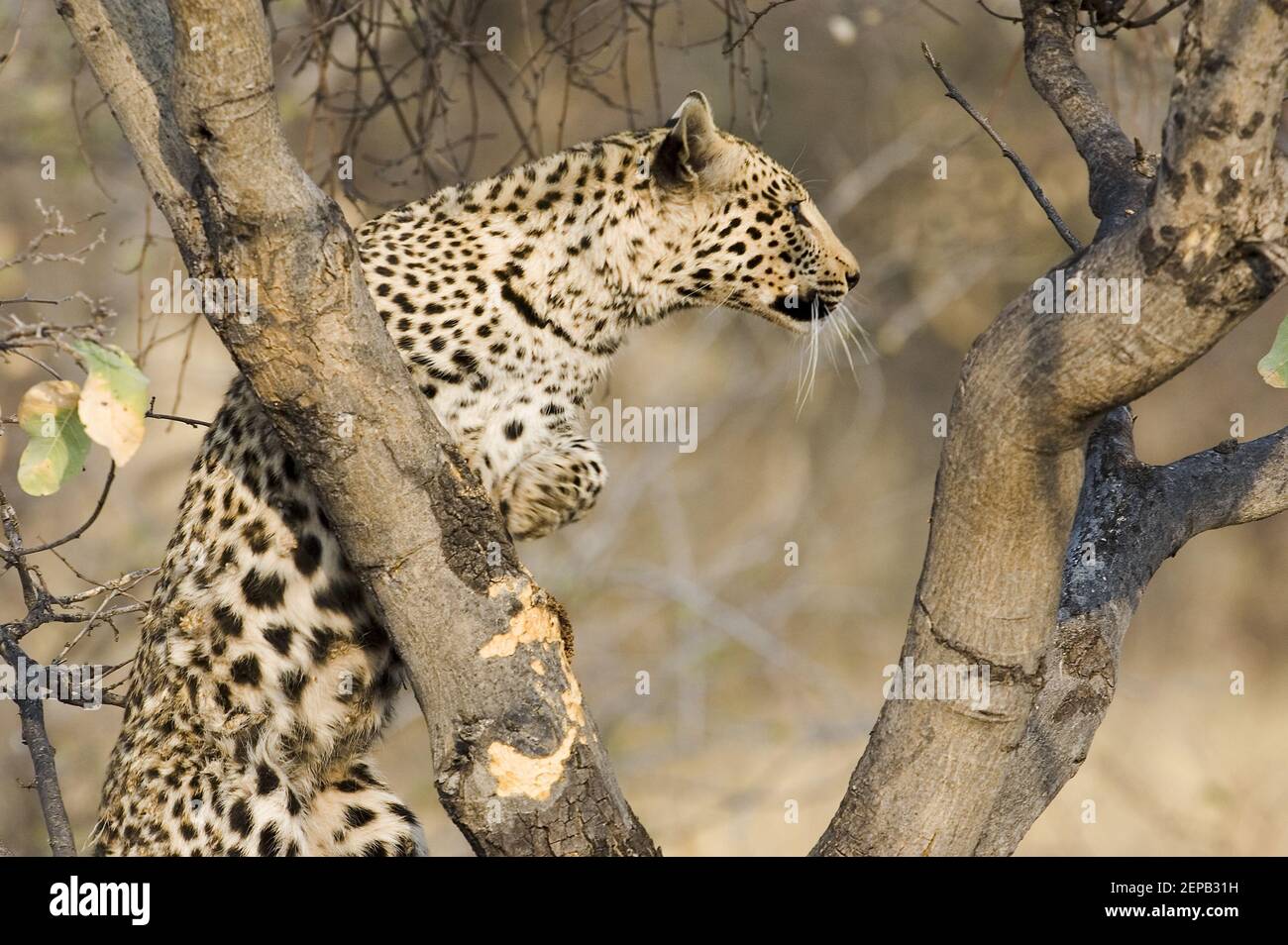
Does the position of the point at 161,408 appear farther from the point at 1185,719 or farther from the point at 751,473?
the point at 1185,719

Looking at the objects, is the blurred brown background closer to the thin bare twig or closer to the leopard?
the leopard

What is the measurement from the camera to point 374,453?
2.71 metres

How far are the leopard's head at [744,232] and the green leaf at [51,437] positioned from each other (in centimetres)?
221

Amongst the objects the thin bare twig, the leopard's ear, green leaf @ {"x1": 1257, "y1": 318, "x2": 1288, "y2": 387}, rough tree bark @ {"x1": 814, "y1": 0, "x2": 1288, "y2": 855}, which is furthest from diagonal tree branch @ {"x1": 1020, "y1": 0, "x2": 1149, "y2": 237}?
the leopard's ear

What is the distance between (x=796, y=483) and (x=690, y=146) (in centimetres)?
739

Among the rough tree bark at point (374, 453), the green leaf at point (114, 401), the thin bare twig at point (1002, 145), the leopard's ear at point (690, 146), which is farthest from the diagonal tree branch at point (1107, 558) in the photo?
the green leaf at point (114, 401)

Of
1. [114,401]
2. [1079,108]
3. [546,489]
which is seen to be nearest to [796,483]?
[546,489]

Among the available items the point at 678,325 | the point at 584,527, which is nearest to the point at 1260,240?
the point at 584,527

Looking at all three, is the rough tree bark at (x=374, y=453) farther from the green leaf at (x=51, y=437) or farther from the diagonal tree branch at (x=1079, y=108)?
the diagonal tree branch at (x=1079, y=108)

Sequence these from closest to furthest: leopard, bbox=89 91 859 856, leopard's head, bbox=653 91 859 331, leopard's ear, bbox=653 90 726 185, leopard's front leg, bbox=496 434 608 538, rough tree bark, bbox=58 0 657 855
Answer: rough tree bark, bbox=58 0 657 855 < leopard, bbox=89 91 859 856 < leopard's front leg, bbox=496 434 608 538 < leopard's ear, bbox=653 90 726 185 < leopard's head, bbox=653 91 859 331

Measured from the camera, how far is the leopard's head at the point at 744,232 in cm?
421

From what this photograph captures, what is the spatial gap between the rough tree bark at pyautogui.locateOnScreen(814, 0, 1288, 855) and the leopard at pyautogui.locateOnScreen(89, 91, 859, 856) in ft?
3.82

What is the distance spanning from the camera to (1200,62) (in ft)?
7.01

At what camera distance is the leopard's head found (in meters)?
4.21
